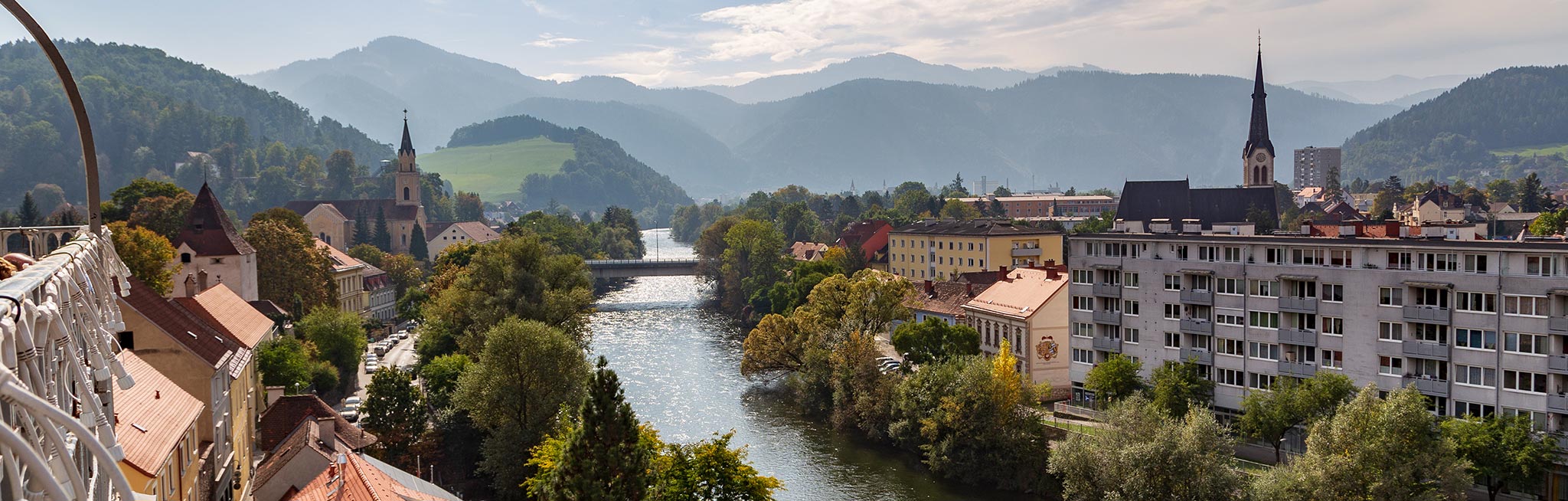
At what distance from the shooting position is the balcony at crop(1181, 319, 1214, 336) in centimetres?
4806

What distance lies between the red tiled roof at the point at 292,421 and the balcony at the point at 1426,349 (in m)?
35.6

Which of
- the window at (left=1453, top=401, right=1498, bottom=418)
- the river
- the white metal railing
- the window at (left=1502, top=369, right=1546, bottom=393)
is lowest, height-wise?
the river

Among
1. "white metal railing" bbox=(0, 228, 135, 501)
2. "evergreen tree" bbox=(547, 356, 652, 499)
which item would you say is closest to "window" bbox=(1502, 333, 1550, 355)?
"evergreen tree" bbox=(547, 356, 652, 499)

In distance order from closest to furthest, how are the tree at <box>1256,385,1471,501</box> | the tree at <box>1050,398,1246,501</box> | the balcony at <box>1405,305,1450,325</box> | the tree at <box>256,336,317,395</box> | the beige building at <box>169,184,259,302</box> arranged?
1. the tree at <box>1256,385,1471,501</box>
2. the tree at <box>1050,398,1246,501</box>
3. the balcony at <box>1405,305,1450,325</box>
4. the tree at <box>256,336,317,395</box>
5. the beige building at <box>169,184,259,302</box>

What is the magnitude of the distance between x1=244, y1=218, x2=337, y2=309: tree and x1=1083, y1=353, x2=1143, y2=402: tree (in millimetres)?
45393

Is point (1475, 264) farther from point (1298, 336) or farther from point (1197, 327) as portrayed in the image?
point (1197, 327)

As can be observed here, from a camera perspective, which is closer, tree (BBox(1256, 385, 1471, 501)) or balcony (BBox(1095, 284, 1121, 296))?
tree (BBox(1256, 385, 1471, 501))

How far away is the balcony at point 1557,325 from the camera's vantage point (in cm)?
3691

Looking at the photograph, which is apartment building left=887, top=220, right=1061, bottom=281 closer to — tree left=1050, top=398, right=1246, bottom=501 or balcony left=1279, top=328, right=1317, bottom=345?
balcony left=1279, top=328, right=1317, bottom=345

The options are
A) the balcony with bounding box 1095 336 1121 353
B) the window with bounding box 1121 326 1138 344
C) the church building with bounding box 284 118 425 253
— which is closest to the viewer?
the window with bounding box 1121 326 1138 344

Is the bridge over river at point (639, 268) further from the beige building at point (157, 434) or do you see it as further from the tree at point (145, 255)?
the beige building at point (157, 434)

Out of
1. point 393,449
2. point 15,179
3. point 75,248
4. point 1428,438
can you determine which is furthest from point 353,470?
point 15,179

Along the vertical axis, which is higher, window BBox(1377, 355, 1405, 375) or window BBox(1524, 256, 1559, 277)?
window BBox(1524, 256, 1559, 277)

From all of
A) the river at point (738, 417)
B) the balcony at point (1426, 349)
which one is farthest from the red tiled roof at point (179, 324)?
the balcony at point (1426, 349)
